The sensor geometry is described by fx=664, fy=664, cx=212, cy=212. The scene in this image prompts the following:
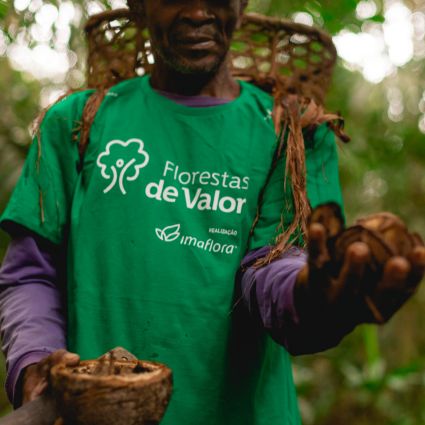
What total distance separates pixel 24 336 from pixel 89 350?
142 mm

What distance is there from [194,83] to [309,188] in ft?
1.18

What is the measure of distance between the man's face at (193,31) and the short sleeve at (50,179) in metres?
0.25

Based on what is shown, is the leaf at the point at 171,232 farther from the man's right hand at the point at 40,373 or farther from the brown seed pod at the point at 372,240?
the brown seed pod at the point at 372,240

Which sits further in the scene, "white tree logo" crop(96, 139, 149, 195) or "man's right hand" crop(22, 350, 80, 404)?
"white tree logo" crop(96, 139, 149, 195)

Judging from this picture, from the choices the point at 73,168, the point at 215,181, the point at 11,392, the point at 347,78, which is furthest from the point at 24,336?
the point at 347,78

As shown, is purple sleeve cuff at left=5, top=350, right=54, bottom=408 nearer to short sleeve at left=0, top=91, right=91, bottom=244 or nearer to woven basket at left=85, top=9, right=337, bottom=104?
short sleeve at left=0, top=91, right=91, bottom=244

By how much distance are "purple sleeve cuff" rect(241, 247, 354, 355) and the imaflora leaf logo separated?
0.19 metres

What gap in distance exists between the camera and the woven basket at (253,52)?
1.77 metres

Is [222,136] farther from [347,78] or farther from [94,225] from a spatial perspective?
[347,78]

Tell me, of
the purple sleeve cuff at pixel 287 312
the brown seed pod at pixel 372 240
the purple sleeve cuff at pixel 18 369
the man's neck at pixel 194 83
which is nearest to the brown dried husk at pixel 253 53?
the man's neck at pixel 194 83

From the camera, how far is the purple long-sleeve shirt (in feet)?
3.27

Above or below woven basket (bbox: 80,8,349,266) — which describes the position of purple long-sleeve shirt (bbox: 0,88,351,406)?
below

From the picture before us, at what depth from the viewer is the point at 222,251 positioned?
1382 millimetres

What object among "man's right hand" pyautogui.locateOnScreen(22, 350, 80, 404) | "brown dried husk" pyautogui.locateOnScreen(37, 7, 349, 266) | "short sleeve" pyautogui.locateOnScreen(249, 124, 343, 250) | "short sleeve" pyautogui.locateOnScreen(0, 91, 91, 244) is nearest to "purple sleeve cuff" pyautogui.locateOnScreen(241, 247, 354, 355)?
"short sleeve" pyautogui.locateOnScreen(249, 124, 343, 250)
